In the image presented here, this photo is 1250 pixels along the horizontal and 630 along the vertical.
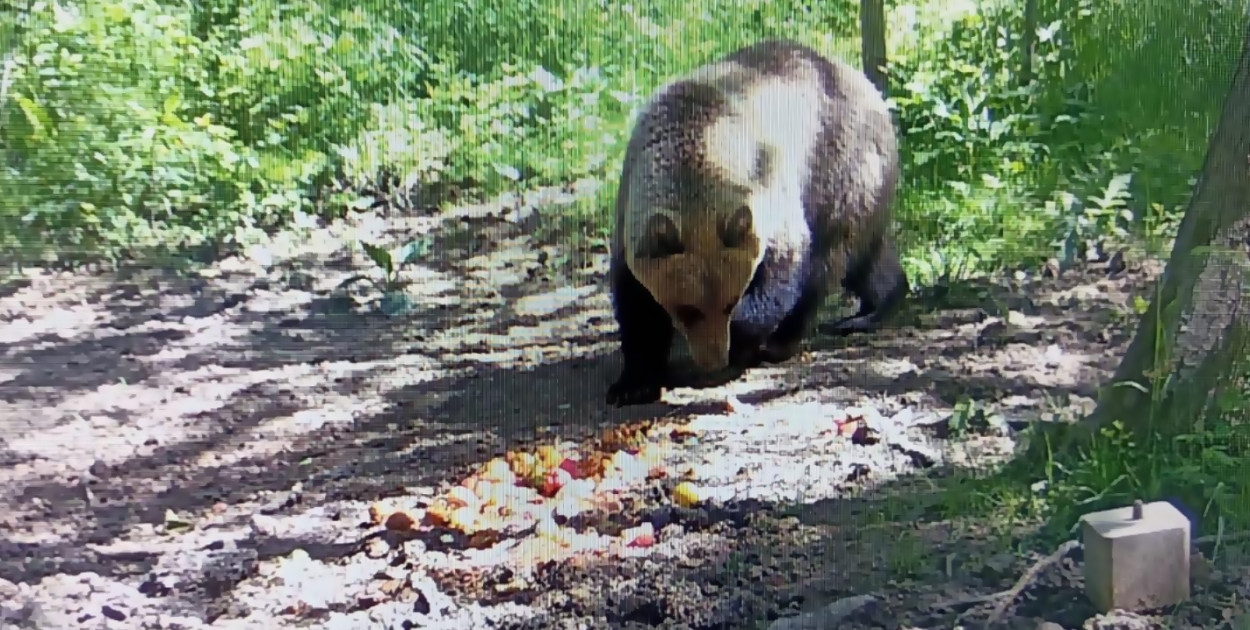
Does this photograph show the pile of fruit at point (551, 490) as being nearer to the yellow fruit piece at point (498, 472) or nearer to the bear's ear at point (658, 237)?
the yellow fruit piece at point (498, 472)

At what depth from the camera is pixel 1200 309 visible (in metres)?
1.44

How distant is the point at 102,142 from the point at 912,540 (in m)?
1.15

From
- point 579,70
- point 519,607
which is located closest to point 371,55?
point 579,70

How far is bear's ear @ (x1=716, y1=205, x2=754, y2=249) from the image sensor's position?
130 cm

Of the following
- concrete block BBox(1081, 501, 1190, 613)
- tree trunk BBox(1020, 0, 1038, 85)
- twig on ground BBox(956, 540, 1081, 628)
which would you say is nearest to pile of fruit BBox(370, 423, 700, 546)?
twig on ground BBox(956, 540, 1081, 628)

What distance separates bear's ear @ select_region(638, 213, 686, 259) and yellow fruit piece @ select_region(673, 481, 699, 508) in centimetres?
30

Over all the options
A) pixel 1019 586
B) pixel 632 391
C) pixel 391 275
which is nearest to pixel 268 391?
pixel 391 275

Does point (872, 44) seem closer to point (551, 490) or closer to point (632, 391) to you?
point (632, 391)

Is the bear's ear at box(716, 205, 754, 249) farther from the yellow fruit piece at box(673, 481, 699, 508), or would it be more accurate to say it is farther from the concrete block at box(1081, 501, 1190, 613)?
the concrete block at box(1081, 501, 1190, 613)

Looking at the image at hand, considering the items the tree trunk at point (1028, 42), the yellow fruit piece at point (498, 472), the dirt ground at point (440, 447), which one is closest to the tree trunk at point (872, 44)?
the tree trunk at point (1028, 42)

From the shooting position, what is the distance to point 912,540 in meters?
1.36

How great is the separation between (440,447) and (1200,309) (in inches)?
43.2

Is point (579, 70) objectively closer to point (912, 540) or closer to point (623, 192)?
point (623, 192)

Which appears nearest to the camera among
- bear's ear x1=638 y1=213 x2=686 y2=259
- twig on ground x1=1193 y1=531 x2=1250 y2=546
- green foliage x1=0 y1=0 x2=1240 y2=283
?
green foliage x1=0 y1=0 x2=1240 y2=283
